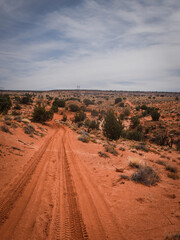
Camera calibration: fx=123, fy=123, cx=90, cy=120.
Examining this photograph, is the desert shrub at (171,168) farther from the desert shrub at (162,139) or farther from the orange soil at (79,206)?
the desert shrub at (162,139)

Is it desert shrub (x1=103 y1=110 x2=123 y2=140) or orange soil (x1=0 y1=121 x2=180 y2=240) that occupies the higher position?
desert shrub (x1=103 y1=110 x2=123 y2=140)

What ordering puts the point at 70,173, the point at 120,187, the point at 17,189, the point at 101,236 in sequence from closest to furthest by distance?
1. the point at 101,236
2. the point at 17,189
3. the point at 120,187
4. the point at 70,173

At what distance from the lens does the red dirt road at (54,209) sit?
11.2 feet

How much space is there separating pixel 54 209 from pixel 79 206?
0.88 metres

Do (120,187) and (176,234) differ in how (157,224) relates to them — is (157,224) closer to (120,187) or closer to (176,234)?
(176,234)

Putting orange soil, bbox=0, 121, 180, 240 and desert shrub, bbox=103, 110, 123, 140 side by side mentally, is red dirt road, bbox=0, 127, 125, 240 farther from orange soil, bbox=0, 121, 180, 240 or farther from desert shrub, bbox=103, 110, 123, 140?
desert shrub, bbox=103, 110, 123, 140

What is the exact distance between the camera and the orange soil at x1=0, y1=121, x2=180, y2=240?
11.4 feet

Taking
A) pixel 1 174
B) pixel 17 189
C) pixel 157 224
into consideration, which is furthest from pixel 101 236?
pixel 1 174

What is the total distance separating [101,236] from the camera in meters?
3.41

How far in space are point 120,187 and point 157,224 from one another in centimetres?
227

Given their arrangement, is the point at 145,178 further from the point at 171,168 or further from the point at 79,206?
the point at 171,168

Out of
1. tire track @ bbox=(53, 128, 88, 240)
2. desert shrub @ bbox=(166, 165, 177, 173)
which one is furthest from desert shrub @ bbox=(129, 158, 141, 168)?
tire track @ bbox=(53, 128, 88, 240)

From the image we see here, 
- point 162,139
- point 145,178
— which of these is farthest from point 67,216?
point 162,139

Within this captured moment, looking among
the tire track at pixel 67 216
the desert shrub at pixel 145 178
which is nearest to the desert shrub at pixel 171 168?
the desert shrub at pixel 145 178
